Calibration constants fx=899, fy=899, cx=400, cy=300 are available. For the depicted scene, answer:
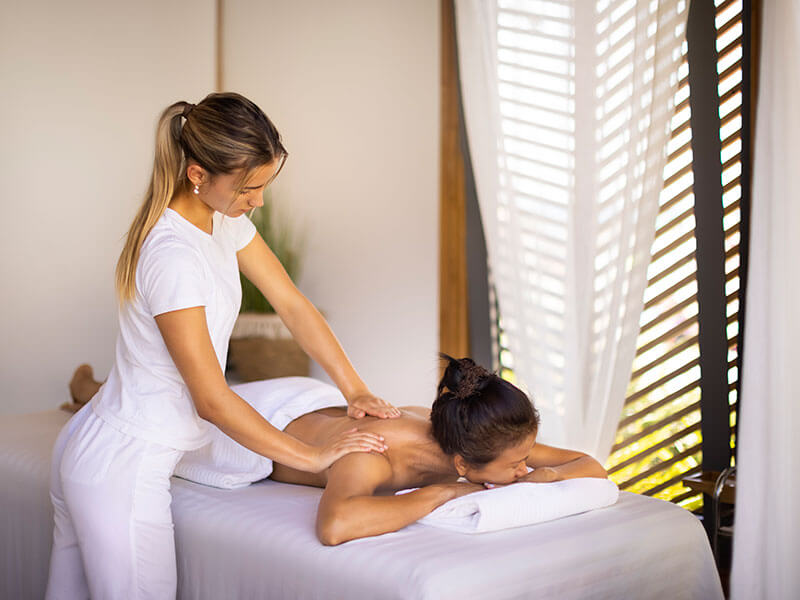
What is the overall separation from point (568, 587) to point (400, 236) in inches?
106

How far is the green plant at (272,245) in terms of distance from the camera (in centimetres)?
438

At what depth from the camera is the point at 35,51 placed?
428 cm

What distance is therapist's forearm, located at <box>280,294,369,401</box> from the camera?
2.22 metres

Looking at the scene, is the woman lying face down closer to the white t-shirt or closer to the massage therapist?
the massage therapist

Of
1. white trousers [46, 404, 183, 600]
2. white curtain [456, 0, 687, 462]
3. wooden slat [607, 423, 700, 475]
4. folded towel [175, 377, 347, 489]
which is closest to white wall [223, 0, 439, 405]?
white curtain [456, 0, 687, 462]

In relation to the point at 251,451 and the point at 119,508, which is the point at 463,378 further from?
the point at 119,508

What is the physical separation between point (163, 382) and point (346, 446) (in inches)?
16.1

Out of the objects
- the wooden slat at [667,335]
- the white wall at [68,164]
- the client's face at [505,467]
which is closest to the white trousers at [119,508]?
the client's face at [505,467]

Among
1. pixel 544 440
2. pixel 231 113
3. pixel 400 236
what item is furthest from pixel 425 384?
pixel 231 113

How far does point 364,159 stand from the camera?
14.6 feet

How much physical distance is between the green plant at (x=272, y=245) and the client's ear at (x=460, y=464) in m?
2.45

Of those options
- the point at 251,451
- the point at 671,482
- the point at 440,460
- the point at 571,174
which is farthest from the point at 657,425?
the point at 251,451

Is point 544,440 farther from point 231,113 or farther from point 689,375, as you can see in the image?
point 231,113

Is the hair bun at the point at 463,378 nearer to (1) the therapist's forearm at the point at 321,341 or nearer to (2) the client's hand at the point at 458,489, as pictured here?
(2) the client's hand at the point at 458,489
